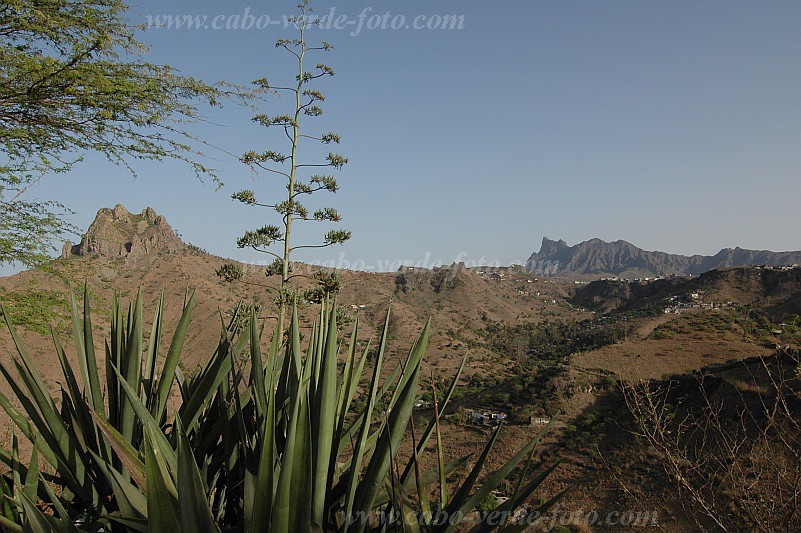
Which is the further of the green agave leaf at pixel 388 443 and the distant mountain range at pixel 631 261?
the distant mountain range at pixel 631 261

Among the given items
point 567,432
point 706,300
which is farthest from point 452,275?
point 567,432

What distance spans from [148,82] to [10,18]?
1.14m

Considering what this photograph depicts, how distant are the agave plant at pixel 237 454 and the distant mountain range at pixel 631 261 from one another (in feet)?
529

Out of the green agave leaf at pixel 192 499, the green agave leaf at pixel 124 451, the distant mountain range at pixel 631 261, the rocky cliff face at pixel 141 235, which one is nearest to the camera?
the green agave leaf at pixel 192 499

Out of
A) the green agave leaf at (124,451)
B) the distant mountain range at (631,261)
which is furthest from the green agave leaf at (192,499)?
the distant mountain range at (631,261)

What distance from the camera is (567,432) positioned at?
23.4 metres

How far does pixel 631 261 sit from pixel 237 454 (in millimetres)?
185180

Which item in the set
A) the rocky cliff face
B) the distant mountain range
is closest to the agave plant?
the rocky cliff face

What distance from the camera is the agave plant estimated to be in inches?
43.2

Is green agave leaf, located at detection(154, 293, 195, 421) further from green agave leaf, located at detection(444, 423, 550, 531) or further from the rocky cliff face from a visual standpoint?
the rocky cliff face

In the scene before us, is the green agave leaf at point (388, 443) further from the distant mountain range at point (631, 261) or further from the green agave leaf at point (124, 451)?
the distant mountain range at point (631, 261)

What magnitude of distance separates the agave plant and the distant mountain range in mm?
161132

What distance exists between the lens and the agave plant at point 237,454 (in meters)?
1.10

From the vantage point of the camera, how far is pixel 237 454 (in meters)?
1.87
